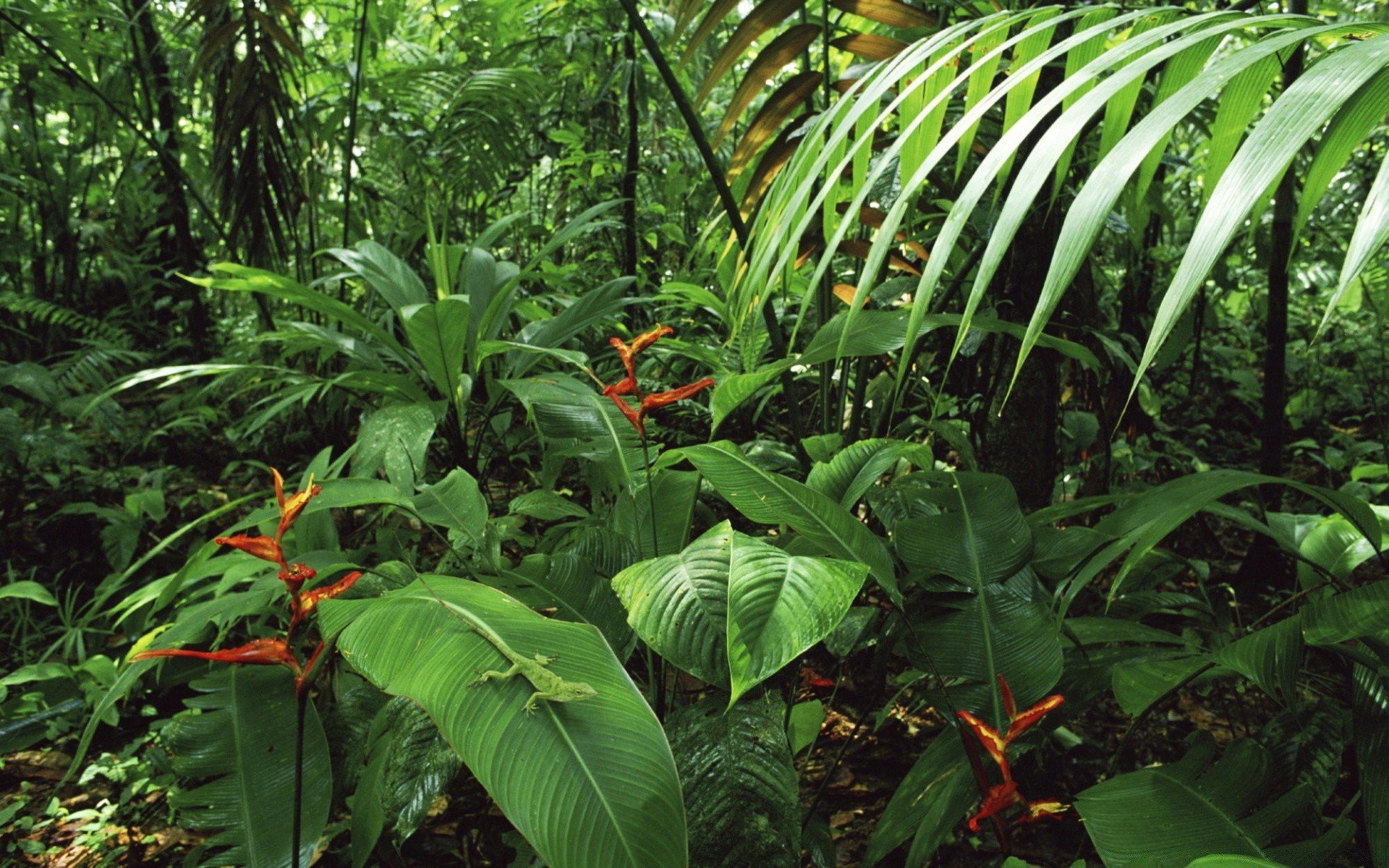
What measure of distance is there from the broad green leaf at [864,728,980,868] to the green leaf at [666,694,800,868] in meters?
0.14

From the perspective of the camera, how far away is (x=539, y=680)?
60 cm

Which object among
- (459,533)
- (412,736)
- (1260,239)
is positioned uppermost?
(1260,239)

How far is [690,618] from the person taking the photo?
67 centimetres

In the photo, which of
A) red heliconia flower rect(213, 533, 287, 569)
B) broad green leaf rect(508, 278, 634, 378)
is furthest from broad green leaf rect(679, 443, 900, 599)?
broad green leaf rect(508, 278, 634, 378)

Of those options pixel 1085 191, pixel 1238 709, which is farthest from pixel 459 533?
pixel 1238 709

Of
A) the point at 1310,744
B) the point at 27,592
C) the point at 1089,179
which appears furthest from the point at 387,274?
the point at 1310,744

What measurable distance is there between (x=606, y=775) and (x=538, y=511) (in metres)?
0.61

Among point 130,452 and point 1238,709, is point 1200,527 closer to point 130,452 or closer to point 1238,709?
point 1238,709

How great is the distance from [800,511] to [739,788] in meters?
0.27

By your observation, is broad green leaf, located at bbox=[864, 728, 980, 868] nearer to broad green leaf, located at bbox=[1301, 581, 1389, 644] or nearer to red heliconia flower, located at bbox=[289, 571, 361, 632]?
broad green leaf, located at bbox=[1301, 581, 1389, 644]

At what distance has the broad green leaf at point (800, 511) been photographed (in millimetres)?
815

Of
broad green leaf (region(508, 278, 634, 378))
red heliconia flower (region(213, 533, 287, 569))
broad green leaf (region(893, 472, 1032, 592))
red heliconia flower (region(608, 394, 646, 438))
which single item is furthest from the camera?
broad green leaf (region(508, 278, 634, 378))

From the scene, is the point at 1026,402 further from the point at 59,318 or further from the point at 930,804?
the point at 59,318

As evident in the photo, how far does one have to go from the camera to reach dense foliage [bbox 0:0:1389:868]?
1.90 feet
